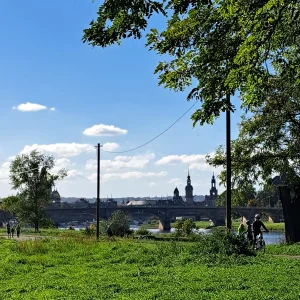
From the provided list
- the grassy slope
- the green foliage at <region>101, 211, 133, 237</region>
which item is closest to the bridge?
the green foliage at <region>101, 211, 133, 237</region>

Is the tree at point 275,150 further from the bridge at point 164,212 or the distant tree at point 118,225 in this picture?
the bridge at point 164,212

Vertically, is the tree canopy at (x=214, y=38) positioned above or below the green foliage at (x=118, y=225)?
above

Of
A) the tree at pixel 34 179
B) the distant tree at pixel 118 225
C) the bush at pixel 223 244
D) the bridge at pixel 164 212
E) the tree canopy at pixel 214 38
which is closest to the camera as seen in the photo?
the tree canopy at pixel 214 38

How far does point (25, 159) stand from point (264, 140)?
4051 centimetres

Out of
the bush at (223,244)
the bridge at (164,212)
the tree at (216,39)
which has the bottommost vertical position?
the bridge at (164,212)

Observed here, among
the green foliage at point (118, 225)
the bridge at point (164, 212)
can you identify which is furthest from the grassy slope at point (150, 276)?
the bridge at point (164, 212)

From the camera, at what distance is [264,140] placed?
2653cm

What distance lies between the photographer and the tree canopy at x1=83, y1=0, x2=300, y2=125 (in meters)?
6.08

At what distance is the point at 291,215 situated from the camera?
87.9 feet

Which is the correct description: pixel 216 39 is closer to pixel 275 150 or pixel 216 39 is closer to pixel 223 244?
pixel 223 244

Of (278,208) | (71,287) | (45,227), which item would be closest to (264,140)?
(71,287)

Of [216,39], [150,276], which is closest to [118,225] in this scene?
[150,276]

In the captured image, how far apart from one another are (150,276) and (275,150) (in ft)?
54.3

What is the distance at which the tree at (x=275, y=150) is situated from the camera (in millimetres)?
25277
